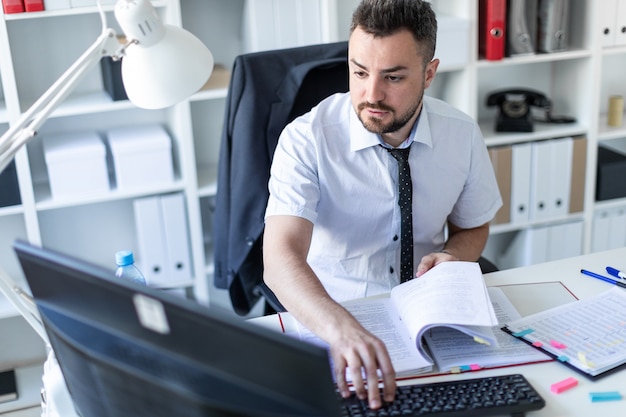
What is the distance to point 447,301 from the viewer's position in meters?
1.42

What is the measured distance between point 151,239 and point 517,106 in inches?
61.1

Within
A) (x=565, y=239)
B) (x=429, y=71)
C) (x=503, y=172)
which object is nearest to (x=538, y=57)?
(x=503, y=172)

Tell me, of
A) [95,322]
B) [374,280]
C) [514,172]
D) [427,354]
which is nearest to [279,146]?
[374,280]

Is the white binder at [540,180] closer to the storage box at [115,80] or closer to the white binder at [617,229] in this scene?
the white binder at [617,229]

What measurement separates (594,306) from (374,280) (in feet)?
1.77

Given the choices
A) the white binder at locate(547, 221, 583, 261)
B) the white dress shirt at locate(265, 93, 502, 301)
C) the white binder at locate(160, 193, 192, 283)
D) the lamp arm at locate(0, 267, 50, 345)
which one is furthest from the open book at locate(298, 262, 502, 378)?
the white binder at locate(547, 221, 583, 261)

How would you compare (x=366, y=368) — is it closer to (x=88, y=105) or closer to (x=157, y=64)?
(x=157, y=64)

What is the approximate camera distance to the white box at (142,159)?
8.77 feet

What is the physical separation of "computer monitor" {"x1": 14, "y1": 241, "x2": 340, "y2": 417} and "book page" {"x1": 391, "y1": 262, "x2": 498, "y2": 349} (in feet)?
2.02

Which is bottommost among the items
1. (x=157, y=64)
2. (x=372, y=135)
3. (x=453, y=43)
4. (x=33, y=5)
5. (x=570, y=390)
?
(x=570, y=390)

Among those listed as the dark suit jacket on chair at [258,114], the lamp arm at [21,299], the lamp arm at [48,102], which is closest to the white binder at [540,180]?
the dark suit jacket on chair at [258,114]

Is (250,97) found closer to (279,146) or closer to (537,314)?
(279,146)

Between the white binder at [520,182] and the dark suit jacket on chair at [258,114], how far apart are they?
4.00ft

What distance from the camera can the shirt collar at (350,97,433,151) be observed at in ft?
6.01
